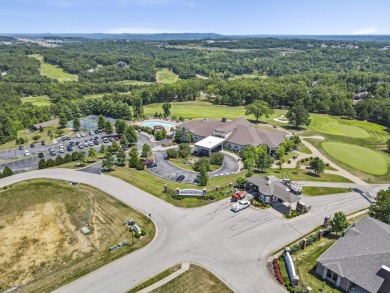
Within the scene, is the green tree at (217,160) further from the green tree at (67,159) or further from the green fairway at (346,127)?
the green fairway at (346,127)

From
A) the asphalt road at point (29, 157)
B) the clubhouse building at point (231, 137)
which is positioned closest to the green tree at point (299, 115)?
the clubhouse building at point (231, 137)


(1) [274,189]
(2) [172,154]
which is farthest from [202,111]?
(1) [274,189]

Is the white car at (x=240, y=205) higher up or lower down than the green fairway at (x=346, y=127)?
higher up

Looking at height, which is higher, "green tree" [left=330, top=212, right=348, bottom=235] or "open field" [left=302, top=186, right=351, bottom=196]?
"green tree" [left=330, top=212, right=348, bottom=235]

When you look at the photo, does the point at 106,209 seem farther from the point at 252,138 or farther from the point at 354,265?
the point at 252,138

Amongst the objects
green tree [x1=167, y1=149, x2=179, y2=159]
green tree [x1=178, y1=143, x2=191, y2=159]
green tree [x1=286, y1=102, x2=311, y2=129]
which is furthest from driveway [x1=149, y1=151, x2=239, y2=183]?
green tree [x1=286, y1=102, x2=311, y2=129]

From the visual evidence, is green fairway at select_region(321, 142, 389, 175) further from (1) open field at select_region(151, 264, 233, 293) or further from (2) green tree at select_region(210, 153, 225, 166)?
(1) open field at select_region(151, 264, 233, 293)

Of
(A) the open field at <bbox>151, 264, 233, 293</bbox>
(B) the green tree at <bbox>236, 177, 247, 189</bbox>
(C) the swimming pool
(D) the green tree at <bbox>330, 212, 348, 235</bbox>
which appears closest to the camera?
(A) the open field at <bbox>151, 264, 233, 293</bbox>


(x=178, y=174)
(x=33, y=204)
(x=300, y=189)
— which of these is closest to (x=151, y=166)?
(x=178, y=174)
